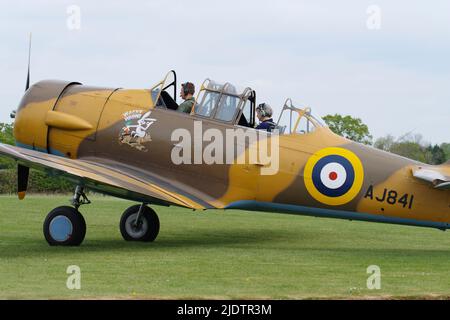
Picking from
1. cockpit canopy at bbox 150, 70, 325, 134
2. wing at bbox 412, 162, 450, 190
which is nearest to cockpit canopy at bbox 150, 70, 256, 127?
cockpit canopy at bbox 150, 70, 325, 134

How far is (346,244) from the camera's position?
13.5 m

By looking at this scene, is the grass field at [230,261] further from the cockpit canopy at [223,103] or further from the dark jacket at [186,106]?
the dark jacket at [186,106]

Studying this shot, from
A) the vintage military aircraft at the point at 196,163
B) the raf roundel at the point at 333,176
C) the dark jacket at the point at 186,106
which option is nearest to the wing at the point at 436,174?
the vintage military aircraft at the point at 196,163

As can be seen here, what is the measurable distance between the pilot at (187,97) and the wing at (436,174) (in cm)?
373

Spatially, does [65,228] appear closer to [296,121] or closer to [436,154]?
[296,121]

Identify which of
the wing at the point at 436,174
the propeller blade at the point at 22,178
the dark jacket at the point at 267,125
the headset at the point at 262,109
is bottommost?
the propeller blade at the point at 22,178

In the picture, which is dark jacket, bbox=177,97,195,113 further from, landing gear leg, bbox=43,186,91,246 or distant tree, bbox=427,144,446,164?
distant tree, bbox=427,144,446,164

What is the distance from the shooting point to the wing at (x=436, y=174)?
11.3 metres

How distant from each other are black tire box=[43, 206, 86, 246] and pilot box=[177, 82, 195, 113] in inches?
96.6

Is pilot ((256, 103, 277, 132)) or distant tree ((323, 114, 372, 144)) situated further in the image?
distant tree ((323, 114, 372, 144))

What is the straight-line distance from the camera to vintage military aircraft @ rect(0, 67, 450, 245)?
11.7 meters

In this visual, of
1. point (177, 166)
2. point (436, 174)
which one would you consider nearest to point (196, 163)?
point (177, 166)

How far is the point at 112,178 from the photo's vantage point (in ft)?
40.3

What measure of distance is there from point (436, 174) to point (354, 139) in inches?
913
